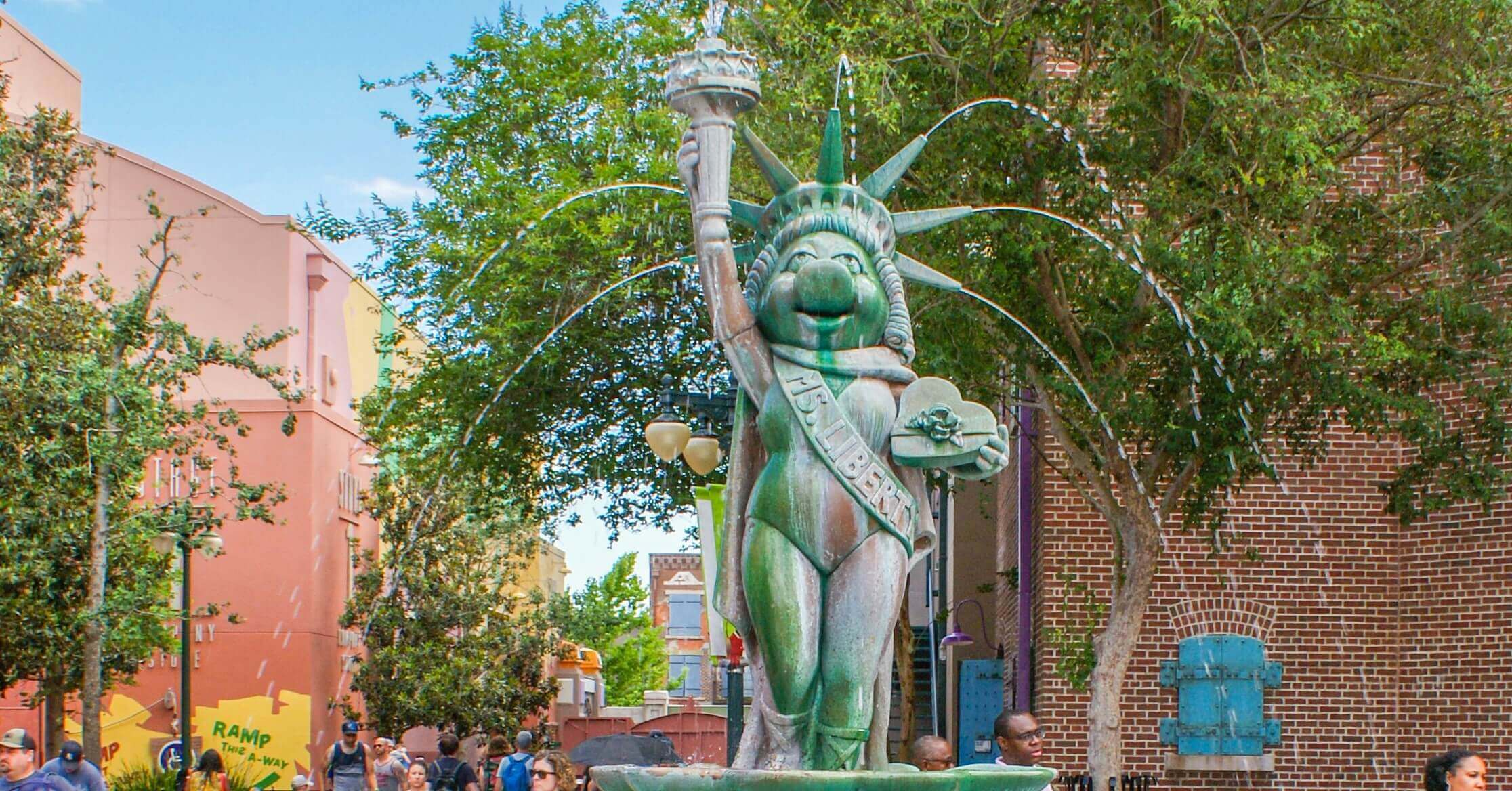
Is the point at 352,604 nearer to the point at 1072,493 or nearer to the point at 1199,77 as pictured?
the point at 1072,493

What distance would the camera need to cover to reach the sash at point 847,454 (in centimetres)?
711

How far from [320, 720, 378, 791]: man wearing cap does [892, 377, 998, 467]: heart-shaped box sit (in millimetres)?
10575

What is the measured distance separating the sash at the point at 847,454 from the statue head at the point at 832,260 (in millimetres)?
197

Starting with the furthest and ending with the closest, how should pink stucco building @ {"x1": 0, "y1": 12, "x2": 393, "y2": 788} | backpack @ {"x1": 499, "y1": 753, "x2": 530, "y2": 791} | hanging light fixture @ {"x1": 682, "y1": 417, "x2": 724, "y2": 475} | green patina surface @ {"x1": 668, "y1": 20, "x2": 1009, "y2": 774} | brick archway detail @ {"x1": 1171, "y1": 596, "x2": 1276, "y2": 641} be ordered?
pink stucco building @ {"x1": 0, "y1": 12, "x2": 393, "y2": 788}, brick archway detail @ {"x1": 1171, "y1": 596, "x2": 1276, "y2": 641}, hanging light fixture @ {"x1": 682, "y1": 417, "x2": 724, "y2": 475}, backpack @ {"x1": 499, "y1": 753, "x2": 530, "y2": 791}, green patina surface @ {"x1": 668, "y1": 20, "x2": 1009, "y2": 774}

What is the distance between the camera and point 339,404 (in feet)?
132

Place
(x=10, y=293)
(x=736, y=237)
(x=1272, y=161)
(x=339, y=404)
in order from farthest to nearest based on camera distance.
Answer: (x=339, y=404) → (x=10, y=293) → (x=736, y=237) → (x=1272, y=161)

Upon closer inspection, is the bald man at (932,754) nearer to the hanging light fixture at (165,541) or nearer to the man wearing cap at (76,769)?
the man wearing cap at (76,769)

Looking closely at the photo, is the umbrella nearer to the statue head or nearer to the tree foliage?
the tree foliage

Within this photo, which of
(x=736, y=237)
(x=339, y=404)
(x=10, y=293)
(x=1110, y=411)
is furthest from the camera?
(x=339, y=404)

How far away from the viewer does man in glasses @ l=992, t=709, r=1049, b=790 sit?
7.84 m

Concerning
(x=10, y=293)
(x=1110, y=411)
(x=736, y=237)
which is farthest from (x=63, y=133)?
(x=1110, y=411)

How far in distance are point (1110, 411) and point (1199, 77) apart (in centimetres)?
284

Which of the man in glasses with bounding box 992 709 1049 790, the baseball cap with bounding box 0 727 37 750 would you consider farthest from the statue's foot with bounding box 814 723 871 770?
the baseball cap with bounding box 0 727 37 750

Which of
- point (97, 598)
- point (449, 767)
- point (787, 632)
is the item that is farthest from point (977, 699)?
point (787, 632)
